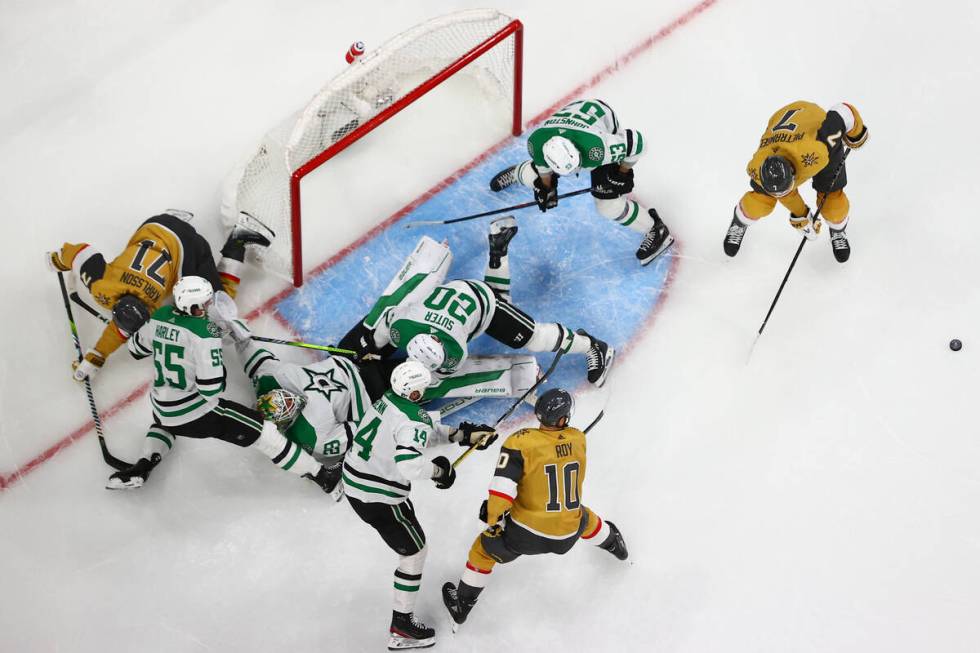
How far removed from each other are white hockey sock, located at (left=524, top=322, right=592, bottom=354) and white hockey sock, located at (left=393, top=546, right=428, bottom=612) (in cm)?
98

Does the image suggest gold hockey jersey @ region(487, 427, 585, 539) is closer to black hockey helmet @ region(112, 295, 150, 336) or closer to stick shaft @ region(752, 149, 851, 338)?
stick shaft @ region(752, 149, 851, 338)

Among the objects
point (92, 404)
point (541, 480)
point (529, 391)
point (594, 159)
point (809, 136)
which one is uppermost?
point (809, 136)

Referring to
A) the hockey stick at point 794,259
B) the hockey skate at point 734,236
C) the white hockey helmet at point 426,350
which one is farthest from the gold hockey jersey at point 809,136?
the white hockey helmet at point 426,350

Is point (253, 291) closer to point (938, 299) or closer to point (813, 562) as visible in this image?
point (813, 562)

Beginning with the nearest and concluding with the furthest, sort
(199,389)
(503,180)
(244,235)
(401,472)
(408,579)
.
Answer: (401,472), (408,579), (199,389), (244,235), (503,180)

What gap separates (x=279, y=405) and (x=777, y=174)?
219 centimetres

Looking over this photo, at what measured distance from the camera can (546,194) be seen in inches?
200

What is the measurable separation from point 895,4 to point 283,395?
3.68 meters

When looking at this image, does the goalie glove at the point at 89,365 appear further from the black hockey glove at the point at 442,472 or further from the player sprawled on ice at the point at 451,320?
the black hockey glove at the point at 442,472

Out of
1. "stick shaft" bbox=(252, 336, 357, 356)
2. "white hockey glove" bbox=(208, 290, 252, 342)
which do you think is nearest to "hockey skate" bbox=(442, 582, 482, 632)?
"stick shaft" bbox=(252, 336, 357, 356)

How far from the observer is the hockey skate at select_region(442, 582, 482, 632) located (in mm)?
4555

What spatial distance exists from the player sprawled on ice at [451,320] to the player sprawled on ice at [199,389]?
54cm

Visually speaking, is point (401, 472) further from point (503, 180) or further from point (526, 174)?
point (503, 180)

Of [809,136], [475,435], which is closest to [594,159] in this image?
[809,136]
